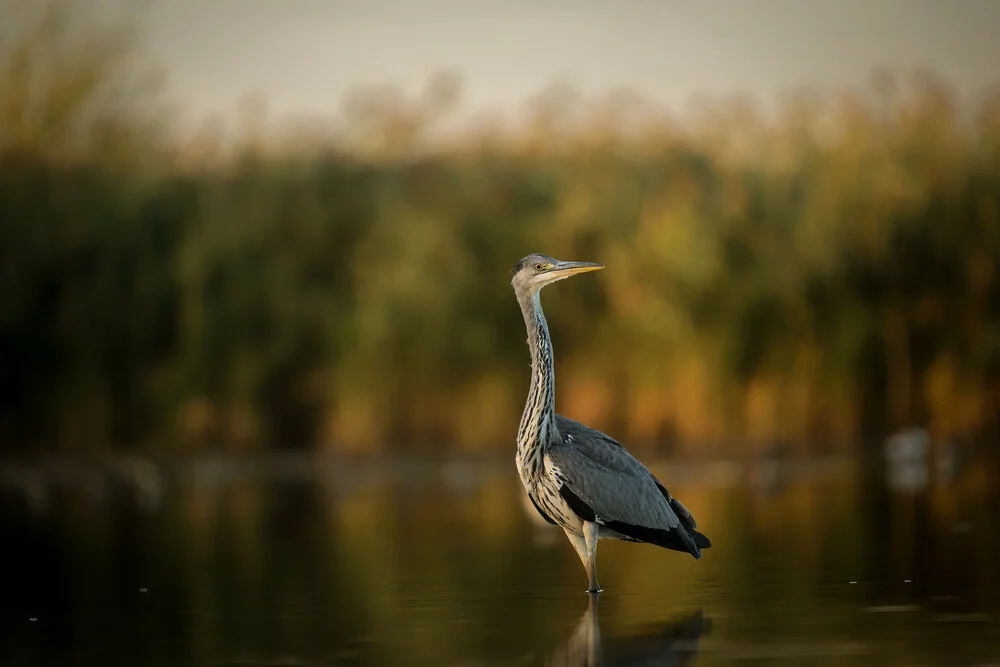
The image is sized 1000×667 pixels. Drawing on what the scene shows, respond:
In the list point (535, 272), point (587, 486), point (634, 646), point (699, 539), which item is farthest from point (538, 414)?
point (634, 646)

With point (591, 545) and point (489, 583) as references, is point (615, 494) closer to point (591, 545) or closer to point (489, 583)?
point (591, 545)

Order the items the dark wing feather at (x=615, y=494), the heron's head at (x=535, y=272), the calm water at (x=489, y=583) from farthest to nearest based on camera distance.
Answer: the heron's head at (x=535, y=272) → the dark wing feather at (x=615, y=494) → the calm water at (x=489, y=583)

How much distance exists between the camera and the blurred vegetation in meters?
23.3

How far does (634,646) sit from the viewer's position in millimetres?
6629

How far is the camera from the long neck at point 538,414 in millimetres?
8461

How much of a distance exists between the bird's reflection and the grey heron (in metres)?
1.01

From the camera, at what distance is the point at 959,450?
74.9 feet

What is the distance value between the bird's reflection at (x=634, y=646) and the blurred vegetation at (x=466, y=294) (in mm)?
15177

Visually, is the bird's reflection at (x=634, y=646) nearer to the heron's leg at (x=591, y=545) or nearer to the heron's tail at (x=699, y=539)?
the heron's leg at (x=591, y=545)

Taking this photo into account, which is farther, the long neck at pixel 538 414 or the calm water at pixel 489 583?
the long neck at pixel 538 414

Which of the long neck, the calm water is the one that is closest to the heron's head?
the long neck

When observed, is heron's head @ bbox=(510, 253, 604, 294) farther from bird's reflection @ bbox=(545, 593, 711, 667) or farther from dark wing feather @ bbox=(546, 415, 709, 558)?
bird's reflection @ bbox=(545, 593, 711, 667)

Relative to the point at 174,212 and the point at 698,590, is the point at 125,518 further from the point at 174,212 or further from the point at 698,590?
the point at 174,212

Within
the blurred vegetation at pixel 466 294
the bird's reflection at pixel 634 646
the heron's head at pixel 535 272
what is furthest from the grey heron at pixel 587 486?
the blurred vegetation at pixel 466 294
